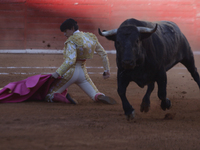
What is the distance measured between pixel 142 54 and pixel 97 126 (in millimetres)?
706

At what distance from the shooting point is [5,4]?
10070 mm

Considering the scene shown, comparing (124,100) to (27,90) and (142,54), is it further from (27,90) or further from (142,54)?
(27,90)

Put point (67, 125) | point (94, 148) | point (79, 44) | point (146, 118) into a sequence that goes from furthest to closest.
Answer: point (79, 44), point (146, 118), point (67, 125), point (94, 148)


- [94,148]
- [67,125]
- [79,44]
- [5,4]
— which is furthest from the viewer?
[5,4]

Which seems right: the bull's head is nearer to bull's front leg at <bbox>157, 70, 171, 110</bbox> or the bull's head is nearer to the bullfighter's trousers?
bull's front leg at <bbox>157, 70, 171, 110</bbox>

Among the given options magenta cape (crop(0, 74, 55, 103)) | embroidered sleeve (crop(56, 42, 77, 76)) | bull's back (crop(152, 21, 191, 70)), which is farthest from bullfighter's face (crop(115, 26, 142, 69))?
magenta cape (crop(0, 74, 55, 103))

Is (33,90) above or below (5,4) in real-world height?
below

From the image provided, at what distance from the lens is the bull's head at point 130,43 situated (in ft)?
8.15

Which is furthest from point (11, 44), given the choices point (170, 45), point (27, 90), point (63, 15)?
point (170, 45)

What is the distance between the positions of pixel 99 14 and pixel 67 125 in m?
8.01

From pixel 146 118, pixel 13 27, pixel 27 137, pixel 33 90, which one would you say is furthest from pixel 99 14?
pixel 27 137

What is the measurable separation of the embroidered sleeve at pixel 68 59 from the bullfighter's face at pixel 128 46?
0.83 m

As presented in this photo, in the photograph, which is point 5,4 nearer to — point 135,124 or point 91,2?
point 91,2

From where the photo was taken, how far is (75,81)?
3660 mm
